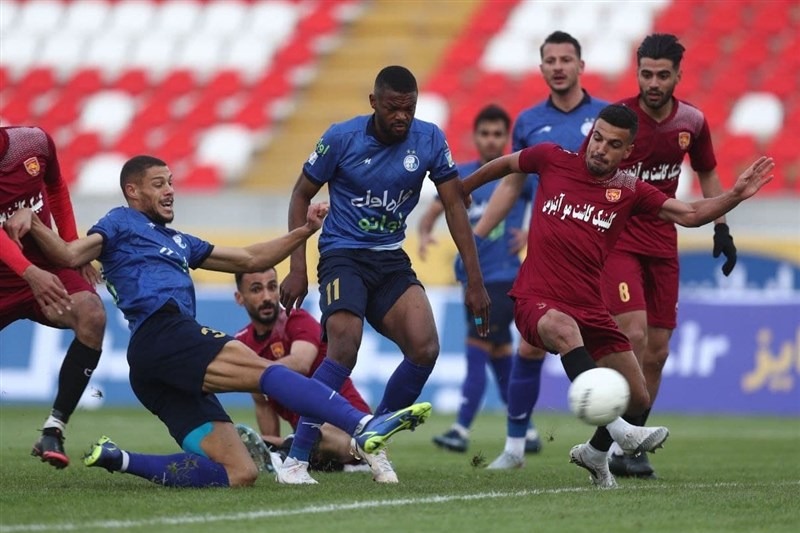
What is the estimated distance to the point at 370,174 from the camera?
7859 mm

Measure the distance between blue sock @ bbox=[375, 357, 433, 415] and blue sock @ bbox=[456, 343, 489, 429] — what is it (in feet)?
11.2

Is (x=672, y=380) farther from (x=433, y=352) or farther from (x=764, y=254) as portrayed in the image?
(x=433, y=352)

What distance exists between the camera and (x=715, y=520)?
620 centimetres

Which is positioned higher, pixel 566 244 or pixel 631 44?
pixel 631 44

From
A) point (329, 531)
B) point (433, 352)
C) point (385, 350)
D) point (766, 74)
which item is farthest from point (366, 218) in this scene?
point (766, 74)

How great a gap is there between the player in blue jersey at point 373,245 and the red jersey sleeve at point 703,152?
1842mm

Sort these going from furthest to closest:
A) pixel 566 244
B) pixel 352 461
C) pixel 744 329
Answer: pixel 744 329 → pixel 352 461 → pixel 566 244

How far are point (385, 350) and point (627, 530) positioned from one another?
31.9ft

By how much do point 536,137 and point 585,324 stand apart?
2403 millimetres

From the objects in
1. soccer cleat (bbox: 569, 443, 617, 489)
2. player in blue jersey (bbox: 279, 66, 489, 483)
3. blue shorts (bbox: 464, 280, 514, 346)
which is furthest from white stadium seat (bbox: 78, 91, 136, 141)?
soccer cleat (bbox: 569, 443, 617, 489)

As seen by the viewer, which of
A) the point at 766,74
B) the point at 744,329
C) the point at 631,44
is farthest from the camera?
the point at 631,44

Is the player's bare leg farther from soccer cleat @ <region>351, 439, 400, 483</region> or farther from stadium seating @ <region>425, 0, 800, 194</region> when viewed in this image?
stadium seating @ <region>425, 0, 800, 194</region>

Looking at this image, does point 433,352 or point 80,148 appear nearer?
point 433,352

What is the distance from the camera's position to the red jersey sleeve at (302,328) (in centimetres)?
902
